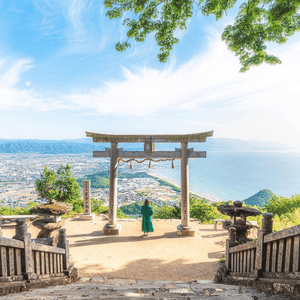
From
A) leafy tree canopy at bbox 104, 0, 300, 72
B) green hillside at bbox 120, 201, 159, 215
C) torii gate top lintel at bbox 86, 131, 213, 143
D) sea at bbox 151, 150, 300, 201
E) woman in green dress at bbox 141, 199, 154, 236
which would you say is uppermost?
leafy tree canopy at bbox 104, 0, 300, 72

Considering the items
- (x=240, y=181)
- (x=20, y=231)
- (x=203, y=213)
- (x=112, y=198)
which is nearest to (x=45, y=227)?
(x=112, y=198)

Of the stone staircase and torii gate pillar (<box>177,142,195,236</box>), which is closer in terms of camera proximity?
the stone staircase

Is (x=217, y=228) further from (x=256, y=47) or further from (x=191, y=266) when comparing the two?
(x=256, y=47)

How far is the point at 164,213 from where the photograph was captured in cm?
1293

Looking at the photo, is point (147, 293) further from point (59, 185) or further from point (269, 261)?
point (59, 185)

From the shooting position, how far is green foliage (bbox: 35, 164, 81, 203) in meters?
12.1

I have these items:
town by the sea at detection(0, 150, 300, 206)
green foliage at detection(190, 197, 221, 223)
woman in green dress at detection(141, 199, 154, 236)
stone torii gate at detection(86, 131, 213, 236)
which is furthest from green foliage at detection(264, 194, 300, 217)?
woman in green dress at detection(141, 199, 154, 236)

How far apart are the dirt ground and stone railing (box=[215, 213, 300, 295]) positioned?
204 cm

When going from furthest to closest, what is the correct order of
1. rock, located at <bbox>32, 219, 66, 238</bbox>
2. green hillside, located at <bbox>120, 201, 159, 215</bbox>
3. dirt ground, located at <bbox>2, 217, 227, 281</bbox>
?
green hillside, located at <bbox>120, 201, 159, 215</bbox> → rock, located at <bbox>32, 219, 66, 238</bbox> → dirt ground, located at <bbox>2, 217, 227, 281</bbox>

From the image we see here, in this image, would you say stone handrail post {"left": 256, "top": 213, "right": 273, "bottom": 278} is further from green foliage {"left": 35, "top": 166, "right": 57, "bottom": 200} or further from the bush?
green foliage {"left": 35, "top": 166, "right": 57, "bottom": 200}

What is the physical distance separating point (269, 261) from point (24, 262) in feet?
13.3

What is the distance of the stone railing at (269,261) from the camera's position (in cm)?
240

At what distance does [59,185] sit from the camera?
40.9 feet

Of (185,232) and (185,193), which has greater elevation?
(185,193)
